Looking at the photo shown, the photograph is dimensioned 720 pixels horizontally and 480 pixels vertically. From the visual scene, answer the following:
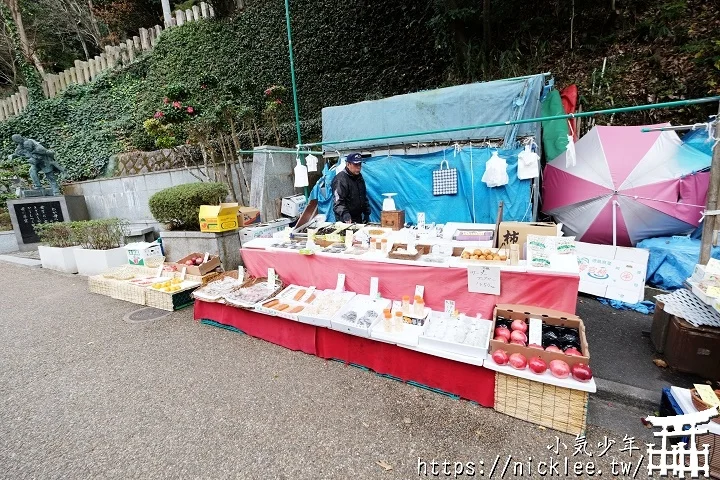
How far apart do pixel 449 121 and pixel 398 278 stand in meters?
4.37

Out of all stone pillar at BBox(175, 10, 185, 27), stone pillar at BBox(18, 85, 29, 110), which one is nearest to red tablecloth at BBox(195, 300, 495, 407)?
stone pillar at BBox(175, 10, 185, 27)

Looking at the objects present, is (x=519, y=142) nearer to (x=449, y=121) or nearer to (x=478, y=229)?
(x=449, y=121)

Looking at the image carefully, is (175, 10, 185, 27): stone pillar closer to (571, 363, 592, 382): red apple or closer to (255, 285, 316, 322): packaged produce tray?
(255, 285, 316, 322): packaged produce tray

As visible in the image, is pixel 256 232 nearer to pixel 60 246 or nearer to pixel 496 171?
pixel 496 171

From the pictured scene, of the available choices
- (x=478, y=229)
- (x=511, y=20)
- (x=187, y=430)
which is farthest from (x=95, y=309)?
(x=511, y=20)

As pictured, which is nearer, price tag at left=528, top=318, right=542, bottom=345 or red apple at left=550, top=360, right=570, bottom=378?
red apple at left=550, top=360, right=570, bottom=378

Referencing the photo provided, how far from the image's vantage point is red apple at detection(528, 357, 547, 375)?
2549 millimetres

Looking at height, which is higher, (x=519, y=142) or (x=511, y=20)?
(x=511, y=20)

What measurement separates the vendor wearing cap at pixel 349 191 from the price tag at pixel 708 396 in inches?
188

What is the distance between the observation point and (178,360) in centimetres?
389

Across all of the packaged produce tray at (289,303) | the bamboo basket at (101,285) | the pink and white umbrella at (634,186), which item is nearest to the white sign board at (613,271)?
the pink and white umbrella at (634,186)

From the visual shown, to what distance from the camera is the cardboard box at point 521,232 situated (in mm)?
3848

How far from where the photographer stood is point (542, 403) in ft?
8.52

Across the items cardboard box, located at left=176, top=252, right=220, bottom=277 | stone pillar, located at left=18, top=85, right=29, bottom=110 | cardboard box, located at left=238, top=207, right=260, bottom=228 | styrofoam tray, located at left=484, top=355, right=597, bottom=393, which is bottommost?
styrofoam tray, located at left=484, top=355, right=597, bottom=393
